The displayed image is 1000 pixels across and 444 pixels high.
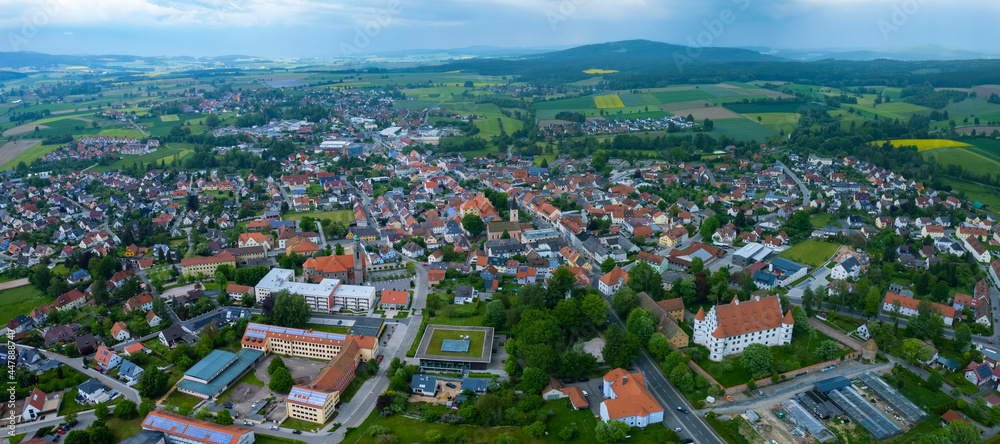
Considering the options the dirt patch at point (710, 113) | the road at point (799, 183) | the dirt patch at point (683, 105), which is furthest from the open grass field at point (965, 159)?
the dirt patch at point (683, 105)

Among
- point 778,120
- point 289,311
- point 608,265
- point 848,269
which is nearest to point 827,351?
point 848,269

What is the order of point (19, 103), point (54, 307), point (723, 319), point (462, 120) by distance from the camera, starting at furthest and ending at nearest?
point (19, 103), point (462, 120), point (54, 307), point (723, 319)

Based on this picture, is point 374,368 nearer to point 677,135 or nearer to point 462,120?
point 677,135

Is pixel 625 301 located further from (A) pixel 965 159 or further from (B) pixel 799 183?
(A) pixel 965 159

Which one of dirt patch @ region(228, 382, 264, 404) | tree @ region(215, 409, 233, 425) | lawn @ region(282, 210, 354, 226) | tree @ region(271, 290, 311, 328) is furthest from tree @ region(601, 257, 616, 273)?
tree @ region(215, 409, 233, 425)

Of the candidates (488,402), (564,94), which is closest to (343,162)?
(488,402)

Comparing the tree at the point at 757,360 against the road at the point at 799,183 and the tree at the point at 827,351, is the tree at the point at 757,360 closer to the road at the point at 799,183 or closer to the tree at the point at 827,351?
the tree at the point at 827,351
